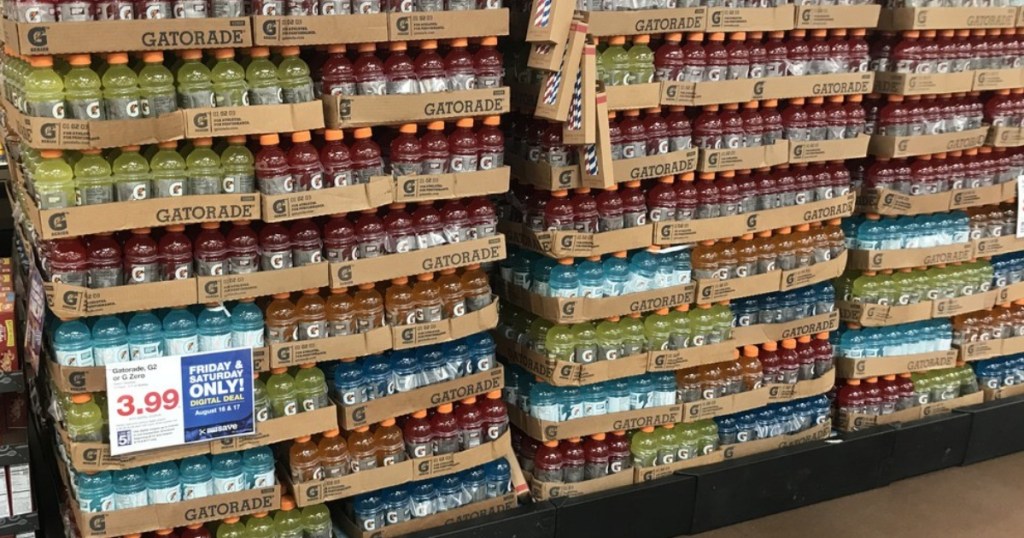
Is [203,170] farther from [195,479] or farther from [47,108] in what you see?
[195,479]

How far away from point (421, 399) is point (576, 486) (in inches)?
34.7

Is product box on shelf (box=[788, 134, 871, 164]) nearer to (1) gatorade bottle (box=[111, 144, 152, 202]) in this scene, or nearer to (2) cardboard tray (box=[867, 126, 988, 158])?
(2) cardboard tray (box=[867, 126, 988, 158])

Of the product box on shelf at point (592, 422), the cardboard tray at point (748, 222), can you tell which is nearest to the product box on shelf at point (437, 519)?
the product box on shelf at point (592, 422)

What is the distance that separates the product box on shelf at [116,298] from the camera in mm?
2963

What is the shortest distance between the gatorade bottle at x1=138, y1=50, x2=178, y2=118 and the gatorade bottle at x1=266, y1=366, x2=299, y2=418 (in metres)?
0.98

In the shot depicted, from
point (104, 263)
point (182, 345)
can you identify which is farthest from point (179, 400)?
point (104, 263)

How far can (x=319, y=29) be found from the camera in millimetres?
3094

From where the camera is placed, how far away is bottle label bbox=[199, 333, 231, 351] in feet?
10.6

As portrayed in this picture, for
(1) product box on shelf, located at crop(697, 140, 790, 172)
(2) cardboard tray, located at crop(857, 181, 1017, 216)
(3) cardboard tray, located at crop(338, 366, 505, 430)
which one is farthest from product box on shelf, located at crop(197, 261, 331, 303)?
(2) cardboard tray, located at crop(857, 181, 1017, 216)

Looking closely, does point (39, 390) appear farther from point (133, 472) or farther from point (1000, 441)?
point (1000, 441)

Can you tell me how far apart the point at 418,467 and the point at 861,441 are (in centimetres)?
229

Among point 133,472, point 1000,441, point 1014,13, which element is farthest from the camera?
point 1000,441

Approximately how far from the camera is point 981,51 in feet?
15.2

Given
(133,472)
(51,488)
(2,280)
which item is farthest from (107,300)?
(51,488)
